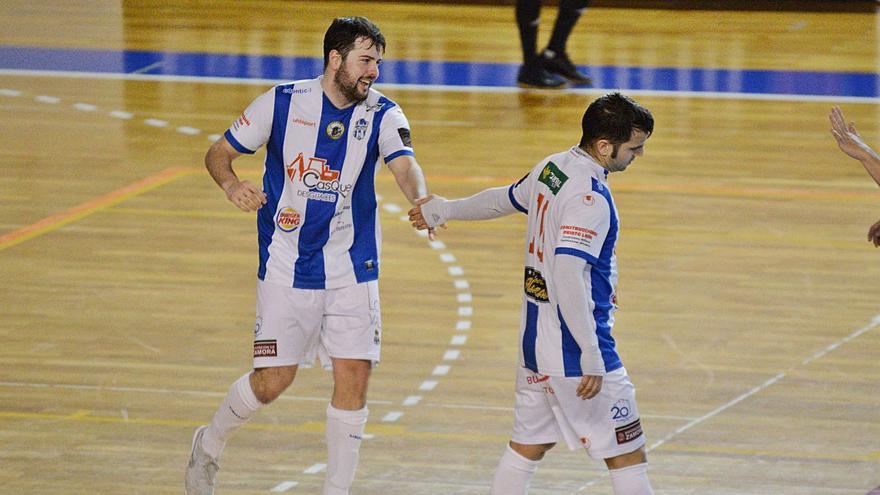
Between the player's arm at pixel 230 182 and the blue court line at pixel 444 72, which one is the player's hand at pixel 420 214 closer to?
the player's arm at pixel 230 182

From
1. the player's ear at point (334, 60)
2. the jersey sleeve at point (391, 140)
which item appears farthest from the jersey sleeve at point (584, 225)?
the player's ear at point (334, 60)

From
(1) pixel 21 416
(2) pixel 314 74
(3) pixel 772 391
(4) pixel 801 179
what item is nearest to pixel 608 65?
(2) pixel 314 74

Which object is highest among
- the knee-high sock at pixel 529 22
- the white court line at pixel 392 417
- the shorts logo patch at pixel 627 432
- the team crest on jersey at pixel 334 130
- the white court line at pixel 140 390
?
the team crest on jersey at pixel 334 130

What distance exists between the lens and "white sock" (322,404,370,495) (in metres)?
4.68

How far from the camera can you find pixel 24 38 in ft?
53.0

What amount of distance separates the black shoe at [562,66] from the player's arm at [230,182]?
357 inches

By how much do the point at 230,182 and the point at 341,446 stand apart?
0.85 metres

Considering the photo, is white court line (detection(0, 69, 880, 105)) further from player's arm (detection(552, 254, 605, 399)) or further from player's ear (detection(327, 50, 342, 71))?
player's arm (detection(552, 254, 605, 399))

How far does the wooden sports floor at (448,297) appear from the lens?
215 inches

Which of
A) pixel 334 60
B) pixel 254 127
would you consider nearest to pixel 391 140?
pixel 334 60

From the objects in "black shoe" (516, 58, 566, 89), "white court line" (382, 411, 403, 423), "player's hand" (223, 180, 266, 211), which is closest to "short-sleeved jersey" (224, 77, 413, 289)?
"player's hand" (223, 180, 266, 211)

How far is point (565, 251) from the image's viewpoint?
13.1 ft

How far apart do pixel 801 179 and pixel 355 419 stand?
6179mm

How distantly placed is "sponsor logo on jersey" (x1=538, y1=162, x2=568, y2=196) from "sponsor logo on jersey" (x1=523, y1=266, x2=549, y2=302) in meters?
0.23
